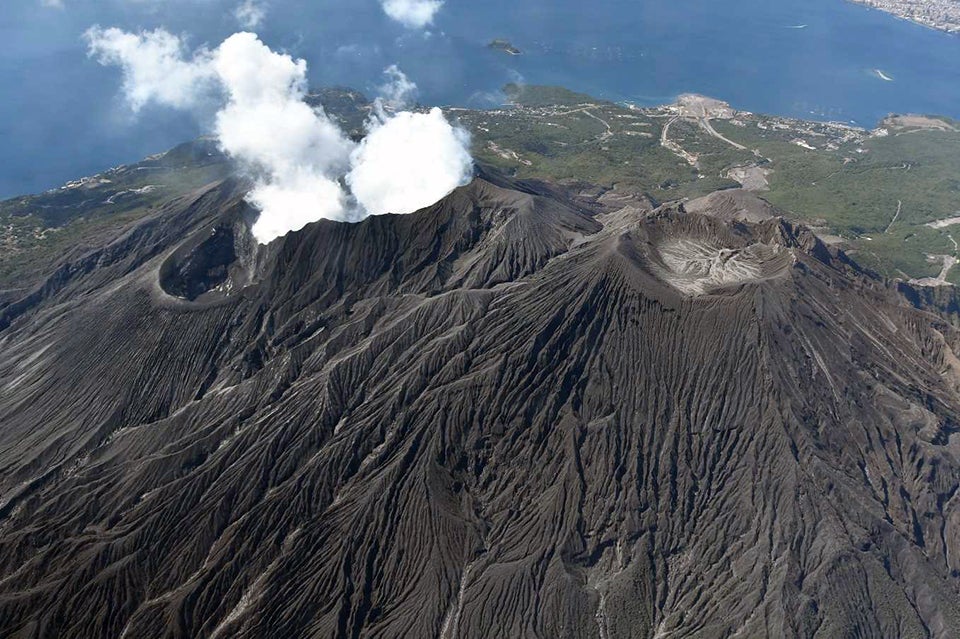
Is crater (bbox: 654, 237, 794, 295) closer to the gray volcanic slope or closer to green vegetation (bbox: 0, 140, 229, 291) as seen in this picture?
the gray volcanic slope

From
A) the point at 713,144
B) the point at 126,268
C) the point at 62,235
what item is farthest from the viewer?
the point at 713,144

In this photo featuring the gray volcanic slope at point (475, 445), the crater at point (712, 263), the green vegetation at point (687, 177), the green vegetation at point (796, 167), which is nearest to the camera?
the gray volcanic slope at point (475, 445)

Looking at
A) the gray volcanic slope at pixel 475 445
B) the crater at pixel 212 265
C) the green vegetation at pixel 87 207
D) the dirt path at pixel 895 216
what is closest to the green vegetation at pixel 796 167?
the dirt path at pixel 895 216

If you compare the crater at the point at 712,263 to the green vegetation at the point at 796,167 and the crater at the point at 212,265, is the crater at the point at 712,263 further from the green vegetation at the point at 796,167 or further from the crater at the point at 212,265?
the green vegetation at the point at 796,167

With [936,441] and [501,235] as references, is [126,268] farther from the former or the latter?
[936,441]

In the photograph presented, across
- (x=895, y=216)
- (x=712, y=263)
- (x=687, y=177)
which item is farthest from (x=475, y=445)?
(x=895, y=216)

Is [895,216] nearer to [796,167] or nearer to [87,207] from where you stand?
[796,167]

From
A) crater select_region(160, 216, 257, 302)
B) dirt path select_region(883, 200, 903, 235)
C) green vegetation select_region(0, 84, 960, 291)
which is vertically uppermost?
crater select_region(160, 216, 257, 302)

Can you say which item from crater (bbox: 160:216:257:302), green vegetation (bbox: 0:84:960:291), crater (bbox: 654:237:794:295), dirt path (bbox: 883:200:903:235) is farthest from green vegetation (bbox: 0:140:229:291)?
dirt path (bbox: 883:200:903:235)

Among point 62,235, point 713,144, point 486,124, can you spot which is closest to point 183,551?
point 62,235
